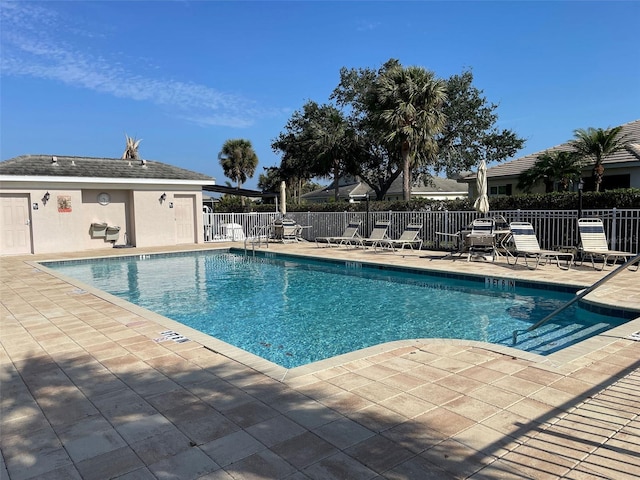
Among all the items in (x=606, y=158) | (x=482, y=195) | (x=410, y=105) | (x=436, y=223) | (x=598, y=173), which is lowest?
(x=436, y=223)

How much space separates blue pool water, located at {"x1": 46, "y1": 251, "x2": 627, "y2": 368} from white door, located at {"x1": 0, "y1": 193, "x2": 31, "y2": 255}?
332 centimetres

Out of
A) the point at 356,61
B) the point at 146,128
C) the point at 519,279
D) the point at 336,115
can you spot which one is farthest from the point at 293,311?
the point at 146,128

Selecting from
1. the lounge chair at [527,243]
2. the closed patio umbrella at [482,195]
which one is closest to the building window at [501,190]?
the closed patio umbrella at [482,195]

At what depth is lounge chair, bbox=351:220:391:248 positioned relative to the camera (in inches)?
620

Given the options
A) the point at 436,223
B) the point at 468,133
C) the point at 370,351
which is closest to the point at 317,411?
the point at 370,351

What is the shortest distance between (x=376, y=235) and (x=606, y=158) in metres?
9.45

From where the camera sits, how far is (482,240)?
12.5 m

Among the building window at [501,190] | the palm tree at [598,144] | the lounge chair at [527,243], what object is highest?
the palm tree at [598,144]

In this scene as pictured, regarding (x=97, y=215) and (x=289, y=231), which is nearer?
(x=97, y=215)

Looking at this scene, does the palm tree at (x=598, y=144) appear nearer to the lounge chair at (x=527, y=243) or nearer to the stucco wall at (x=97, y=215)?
the lounge chair at (x=527, y=243)

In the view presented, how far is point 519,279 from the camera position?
9.47 m

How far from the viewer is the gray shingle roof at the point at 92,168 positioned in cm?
1628

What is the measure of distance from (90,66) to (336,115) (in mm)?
19358

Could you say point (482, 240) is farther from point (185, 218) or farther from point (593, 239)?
point (185, 218)
